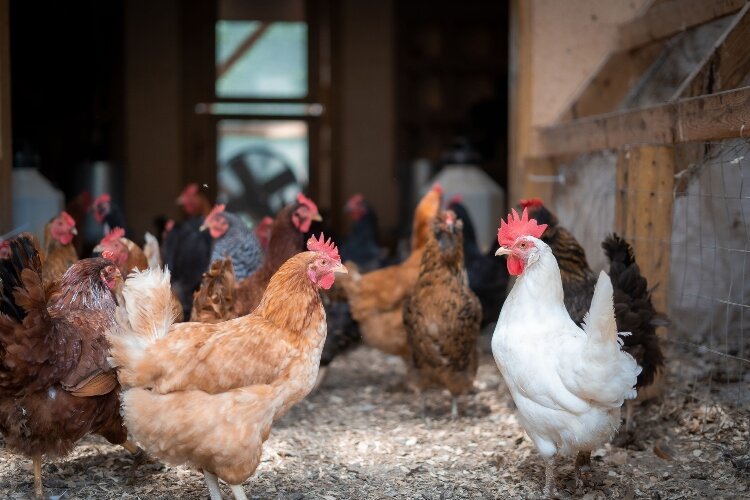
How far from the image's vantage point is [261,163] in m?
10.8

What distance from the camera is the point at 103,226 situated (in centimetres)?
602

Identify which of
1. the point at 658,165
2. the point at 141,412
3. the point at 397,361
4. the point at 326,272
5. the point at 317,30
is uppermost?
the point at 317,30

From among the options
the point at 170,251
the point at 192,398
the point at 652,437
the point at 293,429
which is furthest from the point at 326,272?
the point at 170,251

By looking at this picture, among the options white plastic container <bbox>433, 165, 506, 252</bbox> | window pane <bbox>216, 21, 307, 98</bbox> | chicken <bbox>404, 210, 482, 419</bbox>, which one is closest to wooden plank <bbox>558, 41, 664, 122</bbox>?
chicken <bbox>404, 210, 482, 419</bbox>

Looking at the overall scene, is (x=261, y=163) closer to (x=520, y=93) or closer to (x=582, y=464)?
(x=520, y=93)

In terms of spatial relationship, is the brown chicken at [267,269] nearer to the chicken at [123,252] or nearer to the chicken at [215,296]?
the chicken at [215,296]

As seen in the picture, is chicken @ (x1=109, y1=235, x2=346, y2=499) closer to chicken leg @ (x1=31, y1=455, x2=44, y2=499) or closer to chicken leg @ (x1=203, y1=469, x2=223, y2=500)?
chicken leg @ (x1=203, y1=469, x2=223, y2=500)

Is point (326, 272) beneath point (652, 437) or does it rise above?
above

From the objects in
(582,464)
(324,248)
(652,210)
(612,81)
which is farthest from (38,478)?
(612,81)

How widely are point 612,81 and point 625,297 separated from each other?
2.57 m

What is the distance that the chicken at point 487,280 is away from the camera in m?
5.93

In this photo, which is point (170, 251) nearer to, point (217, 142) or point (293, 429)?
point (293, 429)

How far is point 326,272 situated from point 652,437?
2086 mm

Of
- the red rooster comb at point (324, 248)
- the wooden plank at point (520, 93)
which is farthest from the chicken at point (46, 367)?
the wooden plank at point (520, 93)
